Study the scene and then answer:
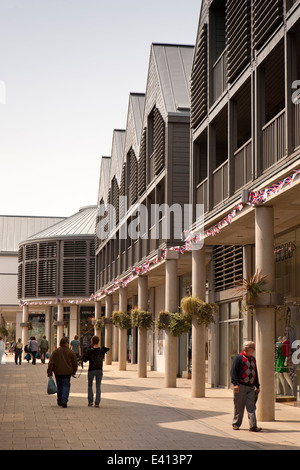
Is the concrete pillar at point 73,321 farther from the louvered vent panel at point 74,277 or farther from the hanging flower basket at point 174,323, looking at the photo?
the hanging flower basket at point 174,323

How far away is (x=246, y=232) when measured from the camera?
18406 millimetres

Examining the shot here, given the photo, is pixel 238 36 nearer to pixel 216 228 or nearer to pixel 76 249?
pixel 216 228

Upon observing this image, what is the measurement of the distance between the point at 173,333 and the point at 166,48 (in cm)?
1225

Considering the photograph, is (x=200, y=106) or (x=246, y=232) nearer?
(x=246, y=232)

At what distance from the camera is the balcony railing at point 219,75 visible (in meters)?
18.7

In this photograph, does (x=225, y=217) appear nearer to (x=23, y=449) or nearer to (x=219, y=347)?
(x=219, y=347)

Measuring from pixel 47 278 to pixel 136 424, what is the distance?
4540cm

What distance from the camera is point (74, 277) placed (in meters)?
57.0

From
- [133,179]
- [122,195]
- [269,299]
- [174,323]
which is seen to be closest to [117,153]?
[122,195]

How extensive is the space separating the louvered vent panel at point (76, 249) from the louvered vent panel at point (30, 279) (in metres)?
3.51

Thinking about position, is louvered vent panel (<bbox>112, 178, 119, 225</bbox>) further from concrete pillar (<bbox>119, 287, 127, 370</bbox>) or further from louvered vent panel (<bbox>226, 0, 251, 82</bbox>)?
louvered vent panel (<bbox>226, 0, 251, 82</bbox>)

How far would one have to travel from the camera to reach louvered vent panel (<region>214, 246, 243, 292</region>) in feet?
70.4

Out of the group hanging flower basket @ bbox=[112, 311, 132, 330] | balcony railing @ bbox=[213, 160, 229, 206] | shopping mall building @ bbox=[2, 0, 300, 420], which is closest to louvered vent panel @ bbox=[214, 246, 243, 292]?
shopping mall building @ bbox=[2, 0, 300, 420]

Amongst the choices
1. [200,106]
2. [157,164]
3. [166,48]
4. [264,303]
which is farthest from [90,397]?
[166,48]
